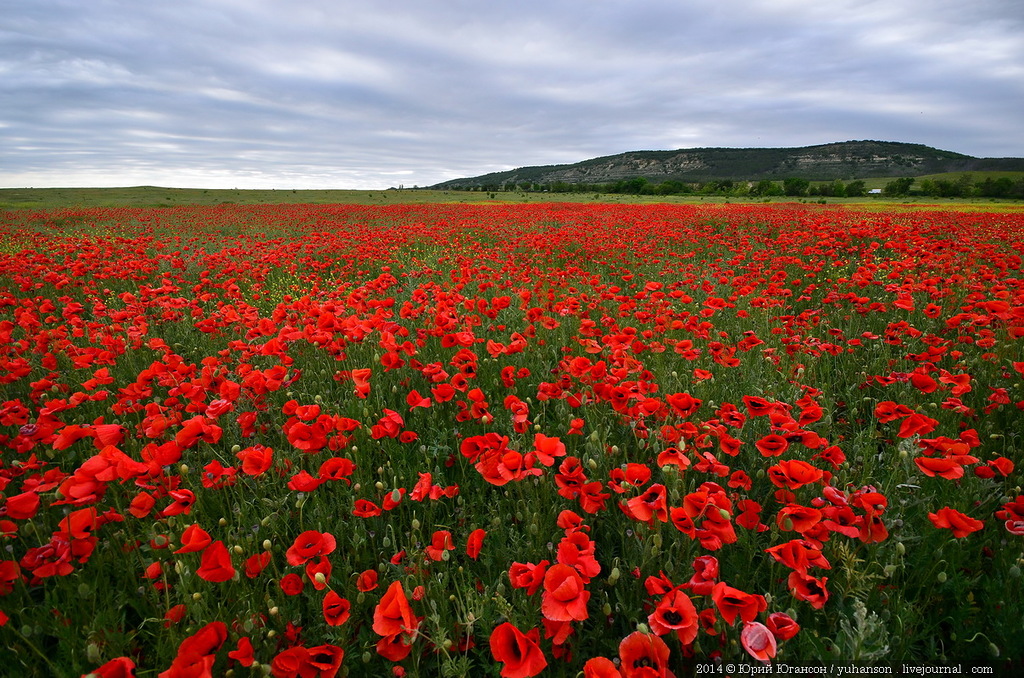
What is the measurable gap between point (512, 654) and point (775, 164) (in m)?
155

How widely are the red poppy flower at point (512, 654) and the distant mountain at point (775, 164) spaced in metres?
114

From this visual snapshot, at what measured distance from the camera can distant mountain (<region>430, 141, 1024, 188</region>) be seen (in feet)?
369

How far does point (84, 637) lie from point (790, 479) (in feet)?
8.91

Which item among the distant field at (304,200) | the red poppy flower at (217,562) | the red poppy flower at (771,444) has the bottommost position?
the red poppy flower at (217,562)

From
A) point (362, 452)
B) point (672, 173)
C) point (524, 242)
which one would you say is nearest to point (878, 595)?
point (362, 452)

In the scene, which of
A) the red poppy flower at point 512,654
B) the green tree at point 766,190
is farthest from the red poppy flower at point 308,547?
the green tree at point 766,190

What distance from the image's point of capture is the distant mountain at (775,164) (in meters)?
113

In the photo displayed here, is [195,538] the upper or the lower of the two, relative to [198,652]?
upper

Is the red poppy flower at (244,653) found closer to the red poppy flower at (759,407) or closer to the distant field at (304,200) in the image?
the red poppy flower at (759,407)

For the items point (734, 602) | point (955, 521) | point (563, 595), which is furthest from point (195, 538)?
point (955, 521)

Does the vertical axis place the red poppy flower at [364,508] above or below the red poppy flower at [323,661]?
above

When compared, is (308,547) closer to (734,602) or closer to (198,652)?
(198,652)

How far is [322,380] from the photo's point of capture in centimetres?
373

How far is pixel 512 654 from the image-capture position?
125cm
